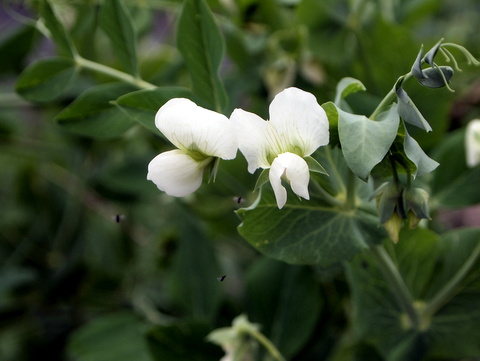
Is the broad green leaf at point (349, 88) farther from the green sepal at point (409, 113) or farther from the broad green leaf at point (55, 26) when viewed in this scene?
the broad green leaf at point (55, 26)

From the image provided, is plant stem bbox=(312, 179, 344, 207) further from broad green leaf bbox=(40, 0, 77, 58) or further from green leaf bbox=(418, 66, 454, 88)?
broad green leaf bbox=(40, 0, 77, 58)

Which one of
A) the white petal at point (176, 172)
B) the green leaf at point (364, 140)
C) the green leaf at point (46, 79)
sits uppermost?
the green leaf at point (364, 140)

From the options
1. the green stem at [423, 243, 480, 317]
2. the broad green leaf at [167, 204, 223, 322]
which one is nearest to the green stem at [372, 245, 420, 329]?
the green stem at [423, 243, 480, 317]

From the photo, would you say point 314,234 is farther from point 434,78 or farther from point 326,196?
point 434,78

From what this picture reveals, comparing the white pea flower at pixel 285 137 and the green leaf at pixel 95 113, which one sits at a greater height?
the white pea flower at pixel 285 137

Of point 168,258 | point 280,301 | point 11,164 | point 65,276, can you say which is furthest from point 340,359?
point 11,164

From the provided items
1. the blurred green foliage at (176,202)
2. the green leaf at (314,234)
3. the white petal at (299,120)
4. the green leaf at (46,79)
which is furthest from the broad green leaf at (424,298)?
the green leaf at (46,79)
